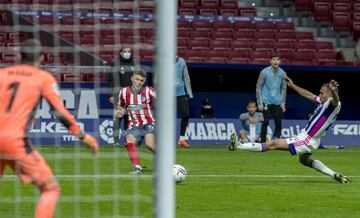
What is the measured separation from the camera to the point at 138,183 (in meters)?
13.9

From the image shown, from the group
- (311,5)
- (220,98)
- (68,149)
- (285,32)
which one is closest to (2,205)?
(68,149)

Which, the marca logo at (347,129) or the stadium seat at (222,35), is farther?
the stadium seat at (222,35)

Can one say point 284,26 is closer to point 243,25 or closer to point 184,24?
point 243,25

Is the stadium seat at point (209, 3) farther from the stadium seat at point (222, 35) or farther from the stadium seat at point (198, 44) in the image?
the stadium seat at point (198, 44)

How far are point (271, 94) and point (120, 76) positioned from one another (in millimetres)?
3198

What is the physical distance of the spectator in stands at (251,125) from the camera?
81.2 ft

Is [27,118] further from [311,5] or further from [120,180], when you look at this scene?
[311,5]

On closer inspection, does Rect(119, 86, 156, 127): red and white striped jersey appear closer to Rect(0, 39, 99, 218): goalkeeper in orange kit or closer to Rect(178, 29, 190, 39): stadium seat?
Rect(0, 39, 99, 218): goalkeeper in orange kit

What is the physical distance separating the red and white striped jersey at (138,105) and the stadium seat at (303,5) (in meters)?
16.1

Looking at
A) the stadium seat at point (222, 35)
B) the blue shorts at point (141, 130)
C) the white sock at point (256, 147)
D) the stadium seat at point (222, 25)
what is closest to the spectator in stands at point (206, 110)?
the stadium seat at point (222, 35)

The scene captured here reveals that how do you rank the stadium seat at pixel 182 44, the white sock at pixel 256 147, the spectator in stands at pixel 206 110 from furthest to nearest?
the stadium seat at pixel 182 44, the spectator in stands at pixel 206 110, the white sock at pixel 256 147

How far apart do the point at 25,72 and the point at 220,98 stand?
767 inches

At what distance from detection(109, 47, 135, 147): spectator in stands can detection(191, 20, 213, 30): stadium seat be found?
22.5 feet

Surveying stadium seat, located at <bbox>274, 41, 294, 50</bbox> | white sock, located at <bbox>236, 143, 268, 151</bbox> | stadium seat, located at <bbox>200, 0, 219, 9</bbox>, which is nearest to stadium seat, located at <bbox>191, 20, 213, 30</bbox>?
stadium seat, located at <bbox>200, 0, 219, 9</bbox>
